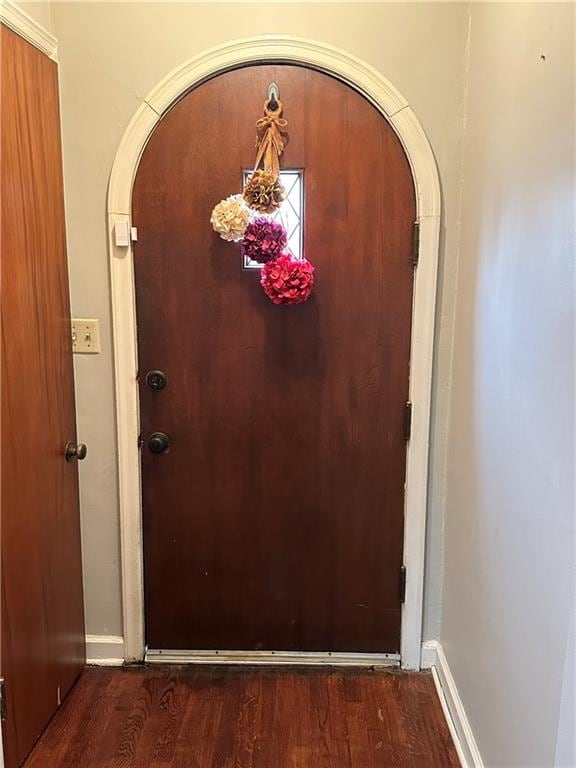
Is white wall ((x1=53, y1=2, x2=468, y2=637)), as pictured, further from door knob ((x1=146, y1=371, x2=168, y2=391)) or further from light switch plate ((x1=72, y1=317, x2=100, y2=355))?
door knob ((x1=146, y1=371, x2=168, y2=391))

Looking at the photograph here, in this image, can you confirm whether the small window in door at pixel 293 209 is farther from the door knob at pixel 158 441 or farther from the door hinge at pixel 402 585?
the door hinge at pixel 402 585

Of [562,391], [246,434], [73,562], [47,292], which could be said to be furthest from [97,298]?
[562,391]

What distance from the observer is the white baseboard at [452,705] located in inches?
72.7

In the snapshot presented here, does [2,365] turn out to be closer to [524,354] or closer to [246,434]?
[246,434]

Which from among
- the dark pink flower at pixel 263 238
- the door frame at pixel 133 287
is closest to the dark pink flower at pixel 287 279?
the dark pink flower at pixel 263 238

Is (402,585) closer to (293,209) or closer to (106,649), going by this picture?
(106,649)

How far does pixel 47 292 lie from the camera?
1967 millimetres

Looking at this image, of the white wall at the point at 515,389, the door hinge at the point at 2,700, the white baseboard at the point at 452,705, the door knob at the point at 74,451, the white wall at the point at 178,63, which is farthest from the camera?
the door knob at the point at 74,451

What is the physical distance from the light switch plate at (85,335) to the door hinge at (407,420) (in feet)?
3.59

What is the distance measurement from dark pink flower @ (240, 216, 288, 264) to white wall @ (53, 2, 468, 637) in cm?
51

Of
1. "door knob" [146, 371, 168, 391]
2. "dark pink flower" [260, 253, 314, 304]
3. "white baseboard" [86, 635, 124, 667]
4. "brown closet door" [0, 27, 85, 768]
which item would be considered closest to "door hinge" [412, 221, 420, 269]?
"dark pink flower" [260, 253, 314, 304]

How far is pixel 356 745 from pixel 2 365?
5.16 ft

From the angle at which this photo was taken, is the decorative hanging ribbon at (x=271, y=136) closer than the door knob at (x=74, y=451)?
Yes

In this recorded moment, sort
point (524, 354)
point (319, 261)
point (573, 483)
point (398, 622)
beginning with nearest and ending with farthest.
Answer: point (573, 483) < point (524, 354) < point (319, 261) < point (398, 622)
